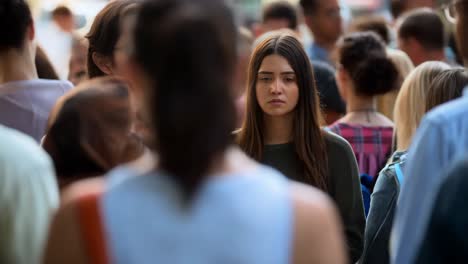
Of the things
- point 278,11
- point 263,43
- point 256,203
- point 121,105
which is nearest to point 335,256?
point 256,203

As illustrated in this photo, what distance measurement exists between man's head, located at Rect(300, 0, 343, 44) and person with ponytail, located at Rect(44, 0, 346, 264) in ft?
25.0

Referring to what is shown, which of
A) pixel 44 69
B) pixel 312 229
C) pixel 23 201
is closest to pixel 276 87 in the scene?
pixel 44 69

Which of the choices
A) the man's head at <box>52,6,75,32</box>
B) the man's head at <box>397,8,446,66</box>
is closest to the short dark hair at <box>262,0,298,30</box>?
the man's head at <box>397,8,446,66</box>

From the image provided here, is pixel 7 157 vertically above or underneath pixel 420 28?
above

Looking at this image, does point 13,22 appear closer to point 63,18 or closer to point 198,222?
point 198,222

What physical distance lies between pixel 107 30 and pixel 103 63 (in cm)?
17

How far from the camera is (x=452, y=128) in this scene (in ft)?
10.3

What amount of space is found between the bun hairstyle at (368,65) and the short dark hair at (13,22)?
112 inches

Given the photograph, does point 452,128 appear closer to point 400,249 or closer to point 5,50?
point 400,249

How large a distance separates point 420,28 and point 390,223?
3.65 m

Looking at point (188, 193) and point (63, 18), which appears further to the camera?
point (63, 18)

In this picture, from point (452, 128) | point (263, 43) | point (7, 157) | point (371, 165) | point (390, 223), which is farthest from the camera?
point (371, 165)

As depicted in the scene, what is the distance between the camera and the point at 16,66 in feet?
15.2

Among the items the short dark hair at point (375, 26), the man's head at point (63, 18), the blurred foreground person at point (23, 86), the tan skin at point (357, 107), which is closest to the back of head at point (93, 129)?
the blurred foreground person at point (23, 86)
